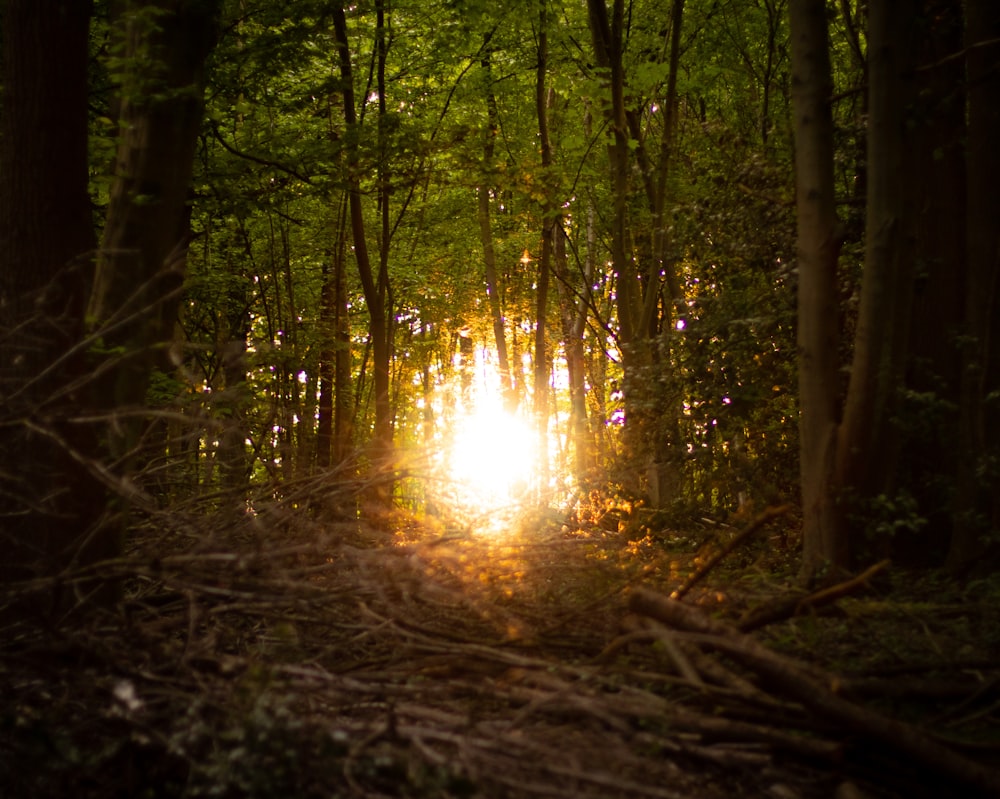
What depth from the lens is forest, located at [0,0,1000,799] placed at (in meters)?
4.02

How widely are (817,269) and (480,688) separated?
418cm

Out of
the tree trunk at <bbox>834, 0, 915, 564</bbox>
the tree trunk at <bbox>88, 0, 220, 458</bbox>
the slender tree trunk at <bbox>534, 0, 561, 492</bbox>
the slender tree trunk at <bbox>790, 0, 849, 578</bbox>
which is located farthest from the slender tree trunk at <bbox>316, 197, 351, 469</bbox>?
the tree trunk at <bbox>834, 0, 915, 564</bbox>

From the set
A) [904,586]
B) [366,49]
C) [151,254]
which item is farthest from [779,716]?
[366,49]

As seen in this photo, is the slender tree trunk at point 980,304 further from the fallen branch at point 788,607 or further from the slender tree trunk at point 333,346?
the slender tree trunk at point 333,346

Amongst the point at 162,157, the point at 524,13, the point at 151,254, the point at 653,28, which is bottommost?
the point at 151,254

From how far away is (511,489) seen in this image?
854 centimetres

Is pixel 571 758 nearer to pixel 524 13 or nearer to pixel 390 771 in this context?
pixel 390 771

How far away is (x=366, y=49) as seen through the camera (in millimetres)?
16812

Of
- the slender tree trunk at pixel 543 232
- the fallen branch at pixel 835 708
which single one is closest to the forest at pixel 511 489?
the fallen branch at pixel 835 708

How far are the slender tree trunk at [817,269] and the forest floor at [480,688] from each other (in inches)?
30.8

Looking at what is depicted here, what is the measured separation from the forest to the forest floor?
25 millimetres

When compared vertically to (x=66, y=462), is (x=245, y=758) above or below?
below

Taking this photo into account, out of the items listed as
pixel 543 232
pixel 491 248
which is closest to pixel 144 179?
pixel 543 232

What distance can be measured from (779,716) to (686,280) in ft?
29.0
